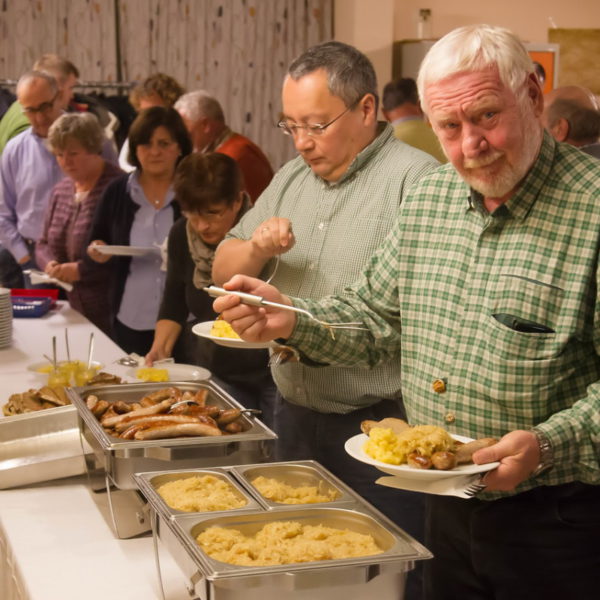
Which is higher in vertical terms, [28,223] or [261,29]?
[261,29]

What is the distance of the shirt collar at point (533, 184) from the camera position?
1.38 meters

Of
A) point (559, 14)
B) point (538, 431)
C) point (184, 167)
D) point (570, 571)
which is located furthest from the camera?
point (559, 14)

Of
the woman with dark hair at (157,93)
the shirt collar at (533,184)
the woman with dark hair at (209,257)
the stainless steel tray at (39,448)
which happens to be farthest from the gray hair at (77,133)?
the shirt collar at (533,184)

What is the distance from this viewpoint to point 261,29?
5.94m

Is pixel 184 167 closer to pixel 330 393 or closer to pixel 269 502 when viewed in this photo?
pixel 330 393

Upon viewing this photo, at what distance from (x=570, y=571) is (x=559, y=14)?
577cm

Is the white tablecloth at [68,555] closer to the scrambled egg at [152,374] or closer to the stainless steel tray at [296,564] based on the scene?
the stainless steel tray at [296,564]

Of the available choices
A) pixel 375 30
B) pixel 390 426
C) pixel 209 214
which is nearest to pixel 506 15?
pixel 375 30

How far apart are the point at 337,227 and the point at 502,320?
2.25 ft

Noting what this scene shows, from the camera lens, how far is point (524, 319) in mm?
1348

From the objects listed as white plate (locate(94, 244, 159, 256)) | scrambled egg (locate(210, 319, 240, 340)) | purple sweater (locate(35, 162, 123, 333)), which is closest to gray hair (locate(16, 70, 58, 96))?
purple sweater (locate(35, 162, 123, 333))

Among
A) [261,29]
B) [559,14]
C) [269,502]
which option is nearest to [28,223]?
[261,29]

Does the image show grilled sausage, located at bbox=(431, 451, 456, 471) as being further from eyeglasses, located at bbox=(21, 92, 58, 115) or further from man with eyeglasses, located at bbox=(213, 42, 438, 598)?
eyeglasses, located at bbox=(21, 92, 58, 115)

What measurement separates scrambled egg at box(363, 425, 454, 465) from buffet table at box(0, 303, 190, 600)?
0.35 m
